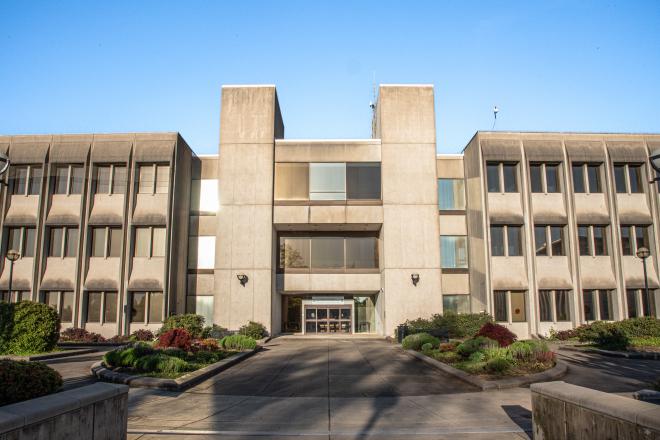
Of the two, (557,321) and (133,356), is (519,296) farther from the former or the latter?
(133,356)

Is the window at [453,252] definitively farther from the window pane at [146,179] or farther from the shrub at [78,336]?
the shrub at [78,336]

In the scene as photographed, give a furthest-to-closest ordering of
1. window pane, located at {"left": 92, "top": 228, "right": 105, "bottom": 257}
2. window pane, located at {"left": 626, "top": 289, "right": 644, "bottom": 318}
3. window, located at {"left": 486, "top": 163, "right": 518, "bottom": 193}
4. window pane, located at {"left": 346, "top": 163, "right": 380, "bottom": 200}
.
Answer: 1. window pane, located at {"left": 346, "top": 163, "right": 380, "bottom": 200}
2. window, located at {"left": 486, "top": 163, "right": 518, "bottom": 193}
3. window pane, located at {"left": 92, "top": 228, "right": 105, "bottom": 257}
4. window pane, located at {"left": 626, "top": 289, "right": 644, "bottom": 318}

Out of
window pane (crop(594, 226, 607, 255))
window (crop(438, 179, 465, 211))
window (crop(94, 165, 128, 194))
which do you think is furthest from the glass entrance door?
window pane (crop(594, 226, 607, 255))

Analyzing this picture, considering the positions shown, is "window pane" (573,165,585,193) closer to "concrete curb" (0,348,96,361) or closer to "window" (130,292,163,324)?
"window" (130,292,163,324)

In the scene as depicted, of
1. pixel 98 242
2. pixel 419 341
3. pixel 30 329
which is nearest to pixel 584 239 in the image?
pixel 419 341

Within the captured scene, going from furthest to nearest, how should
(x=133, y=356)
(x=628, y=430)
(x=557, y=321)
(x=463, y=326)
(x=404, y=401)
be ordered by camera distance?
(x=557, y=321) → (x=463, y=326) → (x=133, y=356) → (x=404, y=401) → (x=628, y=430)

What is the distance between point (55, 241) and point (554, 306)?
31.7 m

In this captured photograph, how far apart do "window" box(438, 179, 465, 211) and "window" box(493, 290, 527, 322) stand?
6.17m

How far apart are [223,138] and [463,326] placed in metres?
18.7

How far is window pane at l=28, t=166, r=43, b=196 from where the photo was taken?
3177 centimetres

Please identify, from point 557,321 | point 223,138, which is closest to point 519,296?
point 557,321

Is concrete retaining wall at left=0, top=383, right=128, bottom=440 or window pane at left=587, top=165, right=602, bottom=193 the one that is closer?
concrete retaining wall at left=0, top=383, right=128, bottom=440

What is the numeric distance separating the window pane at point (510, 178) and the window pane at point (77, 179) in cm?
2704

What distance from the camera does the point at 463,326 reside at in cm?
2816
